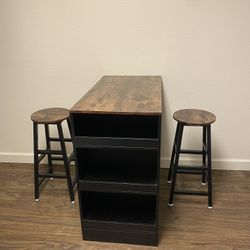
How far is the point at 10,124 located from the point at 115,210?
1.46 meters

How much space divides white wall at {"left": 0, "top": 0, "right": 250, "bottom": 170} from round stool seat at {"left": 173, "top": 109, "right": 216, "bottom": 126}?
350mm

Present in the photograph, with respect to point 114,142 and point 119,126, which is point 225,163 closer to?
point 119,126

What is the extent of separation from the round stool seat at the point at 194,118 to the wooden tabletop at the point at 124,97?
276 mm

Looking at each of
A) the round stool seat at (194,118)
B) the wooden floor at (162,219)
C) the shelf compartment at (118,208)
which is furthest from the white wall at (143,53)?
the shelf compartment at (118,208)

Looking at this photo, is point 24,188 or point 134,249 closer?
point 134,249

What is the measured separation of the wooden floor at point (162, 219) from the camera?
1.76m

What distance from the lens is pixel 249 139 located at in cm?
247

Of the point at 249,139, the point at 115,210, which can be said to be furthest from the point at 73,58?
the point at 249,139

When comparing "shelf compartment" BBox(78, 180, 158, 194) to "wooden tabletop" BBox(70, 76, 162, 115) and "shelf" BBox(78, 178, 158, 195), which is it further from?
"wooden tabletop" BBox(70, 76, 162, 115)

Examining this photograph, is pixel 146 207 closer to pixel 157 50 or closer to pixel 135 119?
pixel 135 119

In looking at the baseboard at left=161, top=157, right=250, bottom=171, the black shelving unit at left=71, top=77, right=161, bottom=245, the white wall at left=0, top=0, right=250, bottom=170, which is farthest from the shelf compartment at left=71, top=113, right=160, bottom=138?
the baseboard at left=161, top=157, right=250, bottom=171

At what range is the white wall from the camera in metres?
2.14

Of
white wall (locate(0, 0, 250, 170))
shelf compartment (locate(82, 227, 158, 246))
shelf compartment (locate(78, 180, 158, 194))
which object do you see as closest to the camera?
shelf compartment (locate(78, 180, 158, 194))

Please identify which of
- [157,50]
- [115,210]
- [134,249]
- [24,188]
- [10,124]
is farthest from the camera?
[10,124]
